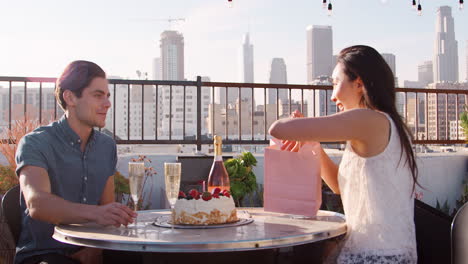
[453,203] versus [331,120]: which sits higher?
[331,120]

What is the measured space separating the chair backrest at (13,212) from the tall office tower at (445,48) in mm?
126484

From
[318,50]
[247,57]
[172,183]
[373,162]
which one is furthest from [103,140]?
[247,57]

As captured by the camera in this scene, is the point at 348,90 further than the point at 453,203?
No

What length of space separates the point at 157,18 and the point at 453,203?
98612 mm

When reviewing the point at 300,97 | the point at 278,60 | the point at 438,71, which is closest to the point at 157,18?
the point at 278,60

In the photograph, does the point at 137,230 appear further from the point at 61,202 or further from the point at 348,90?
the point at 348,90

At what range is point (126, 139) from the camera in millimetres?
5973

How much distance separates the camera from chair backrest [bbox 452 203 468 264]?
1.69m

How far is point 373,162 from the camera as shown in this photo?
1.94 m

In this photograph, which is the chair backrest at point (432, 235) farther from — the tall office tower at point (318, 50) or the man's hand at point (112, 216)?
the tall office tower at point (318, 50)

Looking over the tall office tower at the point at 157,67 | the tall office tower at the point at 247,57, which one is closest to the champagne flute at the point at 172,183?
the tall office tower at the point at 157,67

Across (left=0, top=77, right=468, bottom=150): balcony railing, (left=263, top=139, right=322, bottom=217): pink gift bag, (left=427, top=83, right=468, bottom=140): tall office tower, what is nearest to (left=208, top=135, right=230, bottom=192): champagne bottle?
(left=263, top=139, right=322, bottom=217): pink gift bag

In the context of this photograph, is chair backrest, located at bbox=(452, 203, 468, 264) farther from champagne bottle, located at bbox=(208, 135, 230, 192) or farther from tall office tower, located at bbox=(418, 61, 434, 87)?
tall office tower, located at bbox=(418, 61, 434, 87)

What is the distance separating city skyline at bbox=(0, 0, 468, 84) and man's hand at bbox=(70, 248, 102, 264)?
0.84 metres
